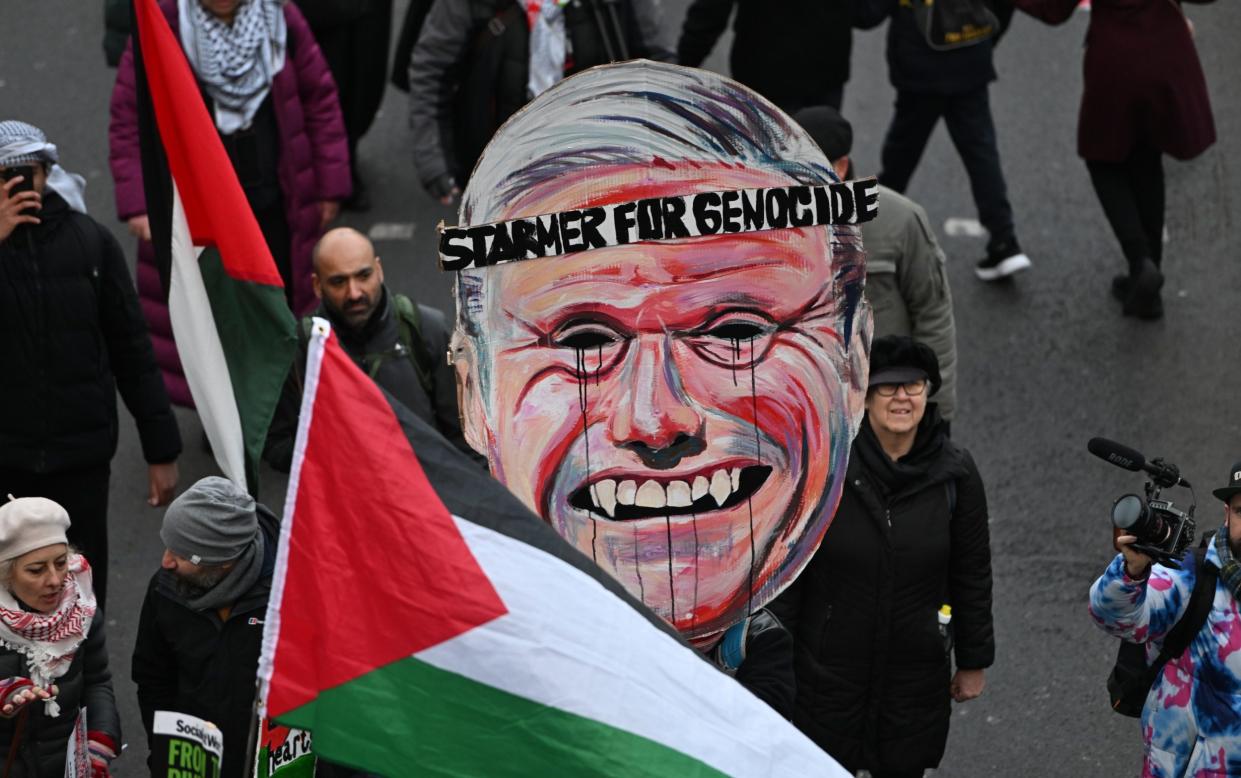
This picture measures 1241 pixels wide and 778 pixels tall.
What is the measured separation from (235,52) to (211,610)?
266cm

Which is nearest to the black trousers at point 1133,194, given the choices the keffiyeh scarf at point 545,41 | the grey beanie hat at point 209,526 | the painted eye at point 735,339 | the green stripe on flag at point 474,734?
the keffiyeh scarf at point 545,41

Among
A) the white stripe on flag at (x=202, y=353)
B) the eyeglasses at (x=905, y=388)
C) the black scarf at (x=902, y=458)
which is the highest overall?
the white stripe on flag at (x=202, y=353)

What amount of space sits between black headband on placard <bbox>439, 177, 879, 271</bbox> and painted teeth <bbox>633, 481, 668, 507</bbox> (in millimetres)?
502

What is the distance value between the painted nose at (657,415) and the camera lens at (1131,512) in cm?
90

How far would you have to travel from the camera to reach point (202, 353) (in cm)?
452

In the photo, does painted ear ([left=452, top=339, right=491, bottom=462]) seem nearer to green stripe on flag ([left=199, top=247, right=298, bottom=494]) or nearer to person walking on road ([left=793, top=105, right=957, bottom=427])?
green stripe on flag ([left=199, top=247, right=298, bottom=494])

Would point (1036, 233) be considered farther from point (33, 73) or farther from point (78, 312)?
point (33, 73)

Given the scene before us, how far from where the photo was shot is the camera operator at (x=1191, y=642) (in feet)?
13.7

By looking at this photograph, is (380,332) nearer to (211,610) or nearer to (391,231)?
(211,610)

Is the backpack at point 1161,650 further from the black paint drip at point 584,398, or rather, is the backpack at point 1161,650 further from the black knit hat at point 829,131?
the black knit hat at point 829,131

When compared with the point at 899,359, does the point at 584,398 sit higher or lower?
higher

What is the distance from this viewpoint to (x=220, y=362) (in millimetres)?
4527

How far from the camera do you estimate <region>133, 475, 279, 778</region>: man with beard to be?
4.20 m

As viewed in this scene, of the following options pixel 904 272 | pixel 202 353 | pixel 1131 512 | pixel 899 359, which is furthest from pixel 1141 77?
pixel 202 353
